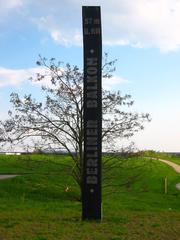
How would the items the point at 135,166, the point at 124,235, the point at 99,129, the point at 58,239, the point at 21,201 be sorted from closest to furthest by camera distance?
the point at 58,239 → the point at 124,235 → the point at 99,129 → the point at 135,166 → the point at 21,201

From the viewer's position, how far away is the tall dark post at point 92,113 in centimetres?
1398

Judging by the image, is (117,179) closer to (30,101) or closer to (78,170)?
(78,170)

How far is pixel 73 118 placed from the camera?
1870cm

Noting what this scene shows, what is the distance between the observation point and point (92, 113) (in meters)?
14.0

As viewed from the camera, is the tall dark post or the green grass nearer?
the green grass

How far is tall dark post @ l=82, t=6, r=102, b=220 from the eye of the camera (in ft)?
45.9

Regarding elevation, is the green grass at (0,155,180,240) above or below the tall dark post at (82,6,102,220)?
below

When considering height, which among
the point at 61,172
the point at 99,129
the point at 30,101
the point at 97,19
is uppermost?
the point at 97,19

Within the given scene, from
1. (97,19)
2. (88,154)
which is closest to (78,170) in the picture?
(88,154)

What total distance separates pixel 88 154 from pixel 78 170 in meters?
5.56

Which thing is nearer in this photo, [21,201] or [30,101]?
[30,101]

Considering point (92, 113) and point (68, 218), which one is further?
point (68, 218)

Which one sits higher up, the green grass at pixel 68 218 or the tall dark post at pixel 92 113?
the tall dark post at pixel 92 113

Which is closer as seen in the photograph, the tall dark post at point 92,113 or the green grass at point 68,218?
the green grass at point 68,218
